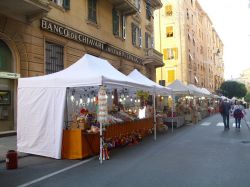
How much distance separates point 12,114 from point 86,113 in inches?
205

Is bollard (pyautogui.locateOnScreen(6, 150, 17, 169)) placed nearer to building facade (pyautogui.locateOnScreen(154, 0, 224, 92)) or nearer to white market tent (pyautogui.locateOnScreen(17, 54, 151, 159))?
white market tent (pyautogui.locateOnScreen(17, 54, 151, 159))

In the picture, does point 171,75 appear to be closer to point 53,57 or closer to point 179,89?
point 179,89

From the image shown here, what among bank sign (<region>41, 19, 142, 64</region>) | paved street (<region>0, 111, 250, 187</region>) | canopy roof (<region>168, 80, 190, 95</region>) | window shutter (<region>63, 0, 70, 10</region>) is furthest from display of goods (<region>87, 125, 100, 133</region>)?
canopy roof (<region>168, 80, 190, 95</region>)

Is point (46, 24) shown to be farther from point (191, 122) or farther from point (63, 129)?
point (191, 122)

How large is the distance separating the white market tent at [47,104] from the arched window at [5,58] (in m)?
3.74

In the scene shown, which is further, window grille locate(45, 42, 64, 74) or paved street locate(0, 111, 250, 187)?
window grille locate(45, 42, 64, 74)

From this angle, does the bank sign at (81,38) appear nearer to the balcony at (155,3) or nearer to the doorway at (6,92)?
the doorway at (6,92)

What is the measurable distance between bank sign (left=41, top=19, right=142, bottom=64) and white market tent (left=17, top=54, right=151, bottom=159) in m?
5.77

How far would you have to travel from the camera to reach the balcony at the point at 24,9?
13.8 metres

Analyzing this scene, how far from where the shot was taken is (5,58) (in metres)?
14.6

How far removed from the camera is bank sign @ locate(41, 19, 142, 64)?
16.5 meters

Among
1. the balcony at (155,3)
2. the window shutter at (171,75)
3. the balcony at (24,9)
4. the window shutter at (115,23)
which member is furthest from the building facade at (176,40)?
the balcony at (24,9)

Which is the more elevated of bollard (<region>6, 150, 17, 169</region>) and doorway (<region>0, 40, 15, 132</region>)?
doorway (<region>0, 40, 15, 132</region>)

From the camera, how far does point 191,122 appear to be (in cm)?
2586
